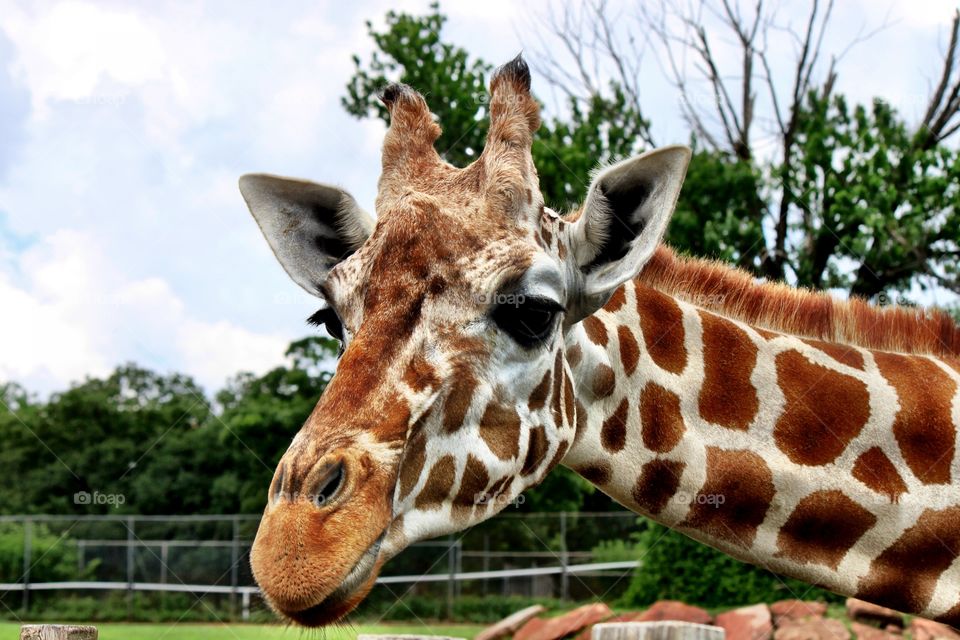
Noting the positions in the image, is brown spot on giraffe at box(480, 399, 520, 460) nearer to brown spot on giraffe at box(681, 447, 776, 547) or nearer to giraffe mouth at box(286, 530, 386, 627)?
giraffe mouth at box(286, 530, 386, 627)

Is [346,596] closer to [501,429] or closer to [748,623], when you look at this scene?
[501,429]

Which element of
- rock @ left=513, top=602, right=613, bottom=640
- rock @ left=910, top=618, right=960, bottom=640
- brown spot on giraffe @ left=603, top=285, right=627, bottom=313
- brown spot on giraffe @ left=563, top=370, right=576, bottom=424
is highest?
brown spot on giraffe @ left=603, top=285, right=627, bottom=313

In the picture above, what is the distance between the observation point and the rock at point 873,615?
39.5ft

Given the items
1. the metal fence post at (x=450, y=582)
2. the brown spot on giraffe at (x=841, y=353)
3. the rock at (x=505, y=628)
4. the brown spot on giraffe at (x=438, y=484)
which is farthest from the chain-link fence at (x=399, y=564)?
the brown spot on giraffe at (x=438, y=484)

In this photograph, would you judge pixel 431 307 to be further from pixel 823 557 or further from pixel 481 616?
pixel 481 616

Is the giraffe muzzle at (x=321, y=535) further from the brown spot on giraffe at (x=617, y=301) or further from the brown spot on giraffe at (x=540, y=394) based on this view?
the brown spot on giraffe at (x=617, y=301)

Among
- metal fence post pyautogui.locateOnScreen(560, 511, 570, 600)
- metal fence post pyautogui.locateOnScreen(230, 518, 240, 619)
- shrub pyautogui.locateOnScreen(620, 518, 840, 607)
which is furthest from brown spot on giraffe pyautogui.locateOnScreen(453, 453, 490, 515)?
metal fence post pyautogui.locateOnScreen(230, 518, 240, 619)

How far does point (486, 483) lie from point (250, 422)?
20758 millimetres

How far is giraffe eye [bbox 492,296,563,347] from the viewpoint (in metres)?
3.18

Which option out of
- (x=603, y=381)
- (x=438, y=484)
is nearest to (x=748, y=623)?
(x=603, y=381)

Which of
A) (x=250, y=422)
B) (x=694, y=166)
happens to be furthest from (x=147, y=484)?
(x=694, y=166)

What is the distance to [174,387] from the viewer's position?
5450 cm

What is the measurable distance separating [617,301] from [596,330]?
27 cm

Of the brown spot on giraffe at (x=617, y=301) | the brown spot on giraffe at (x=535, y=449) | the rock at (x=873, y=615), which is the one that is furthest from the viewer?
the rock at (x=873, y=615)
